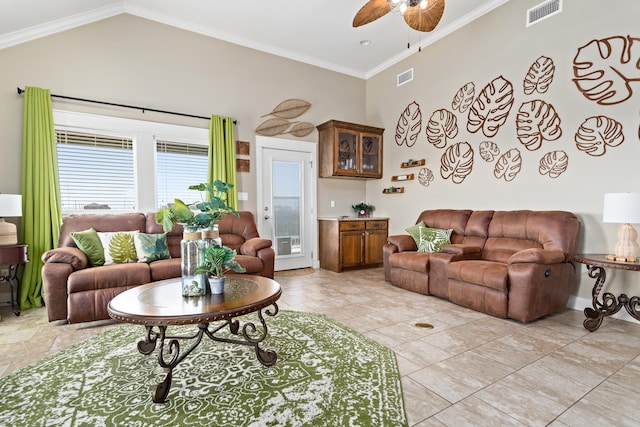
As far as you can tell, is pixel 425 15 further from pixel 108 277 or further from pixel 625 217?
pixel 108 277

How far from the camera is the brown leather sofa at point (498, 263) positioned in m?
2.91

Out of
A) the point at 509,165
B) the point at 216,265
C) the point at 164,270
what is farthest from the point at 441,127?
the point at 164,270

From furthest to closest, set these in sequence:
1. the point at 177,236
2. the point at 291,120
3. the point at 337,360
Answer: the point at 291,120 < the point at 177,236 < the point at 337,360

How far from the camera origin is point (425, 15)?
3043 millimetres

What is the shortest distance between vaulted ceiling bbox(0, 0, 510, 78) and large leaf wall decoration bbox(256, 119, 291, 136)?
1127 millimetres

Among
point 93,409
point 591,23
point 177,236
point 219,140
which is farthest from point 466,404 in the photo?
point 219,140

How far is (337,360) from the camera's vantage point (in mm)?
2180

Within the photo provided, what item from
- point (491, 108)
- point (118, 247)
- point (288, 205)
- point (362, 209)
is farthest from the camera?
point (362, 209)

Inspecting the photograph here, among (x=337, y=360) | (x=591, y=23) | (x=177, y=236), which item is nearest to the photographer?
(x=337, y=360)

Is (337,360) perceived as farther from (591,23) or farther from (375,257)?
(591,23)

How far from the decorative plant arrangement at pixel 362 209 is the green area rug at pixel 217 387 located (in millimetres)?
3608

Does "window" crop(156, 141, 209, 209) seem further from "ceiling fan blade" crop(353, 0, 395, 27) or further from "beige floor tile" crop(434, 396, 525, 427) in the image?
"beige floor tile" crop(434, 396, 525, 427)

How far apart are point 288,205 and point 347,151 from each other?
141 cm

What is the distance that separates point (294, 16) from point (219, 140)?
78.4 inches
